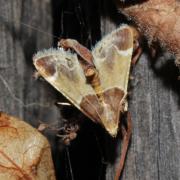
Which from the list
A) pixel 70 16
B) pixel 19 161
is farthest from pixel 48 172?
pixel 70 16

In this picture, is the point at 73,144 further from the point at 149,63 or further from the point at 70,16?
the point at 149,63

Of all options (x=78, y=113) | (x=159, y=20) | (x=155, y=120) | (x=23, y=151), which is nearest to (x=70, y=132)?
(x=78, y=113)

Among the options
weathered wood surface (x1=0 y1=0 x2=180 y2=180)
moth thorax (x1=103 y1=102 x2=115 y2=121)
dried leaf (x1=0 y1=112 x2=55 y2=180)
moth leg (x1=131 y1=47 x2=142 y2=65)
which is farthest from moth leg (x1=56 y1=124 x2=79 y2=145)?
moth leg (x1=131 y1=47 x2=142 y2=65)

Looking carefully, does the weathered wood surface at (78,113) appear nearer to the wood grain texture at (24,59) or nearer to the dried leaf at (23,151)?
the wood grain texture at (24,59)

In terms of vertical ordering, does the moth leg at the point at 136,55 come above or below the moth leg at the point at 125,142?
above

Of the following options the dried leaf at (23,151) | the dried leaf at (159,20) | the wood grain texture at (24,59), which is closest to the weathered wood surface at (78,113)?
the wood grain texture at (24,59)
